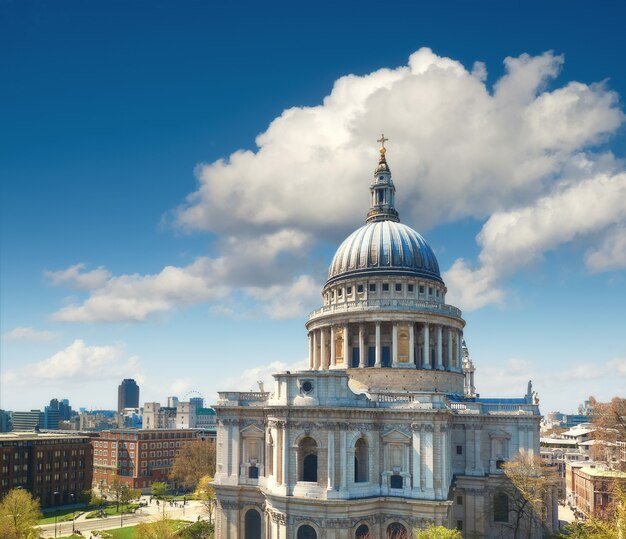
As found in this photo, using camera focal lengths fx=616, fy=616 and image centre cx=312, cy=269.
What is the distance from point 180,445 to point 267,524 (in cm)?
9221

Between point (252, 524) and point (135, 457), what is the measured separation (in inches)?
3214

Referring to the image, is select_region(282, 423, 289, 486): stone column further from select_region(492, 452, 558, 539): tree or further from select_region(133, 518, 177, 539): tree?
select_region(492, 452, 558, 539): tree

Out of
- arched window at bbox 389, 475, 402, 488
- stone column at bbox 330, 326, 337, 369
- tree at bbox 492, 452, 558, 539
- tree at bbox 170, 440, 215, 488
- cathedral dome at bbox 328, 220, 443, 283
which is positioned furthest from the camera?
tree at bbox 170, 440, 215, 488

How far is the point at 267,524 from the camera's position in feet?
228

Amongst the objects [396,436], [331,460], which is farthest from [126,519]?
[396,436]

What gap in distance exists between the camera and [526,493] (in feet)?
222

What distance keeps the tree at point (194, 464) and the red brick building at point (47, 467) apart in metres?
19.0

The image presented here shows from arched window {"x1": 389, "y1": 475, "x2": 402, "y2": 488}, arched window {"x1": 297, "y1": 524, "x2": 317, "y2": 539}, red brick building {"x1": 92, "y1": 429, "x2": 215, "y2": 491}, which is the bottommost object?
red brick building {"x1": 92, "y1": 429, "x2": 215, "y2": 491}

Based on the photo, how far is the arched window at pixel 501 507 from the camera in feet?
244

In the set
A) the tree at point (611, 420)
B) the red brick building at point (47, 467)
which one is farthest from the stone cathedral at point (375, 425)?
the red brick building at point (47, 467)

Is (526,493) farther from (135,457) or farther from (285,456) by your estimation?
(135,457)

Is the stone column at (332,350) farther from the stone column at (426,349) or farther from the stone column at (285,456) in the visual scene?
the stone column at (285,456)

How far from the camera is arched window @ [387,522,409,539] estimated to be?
63463mm

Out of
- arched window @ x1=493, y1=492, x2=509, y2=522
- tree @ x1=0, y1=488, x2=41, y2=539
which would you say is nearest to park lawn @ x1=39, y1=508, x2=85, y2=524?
tree @ x1=0, y1=488, x2=41, y2=539
